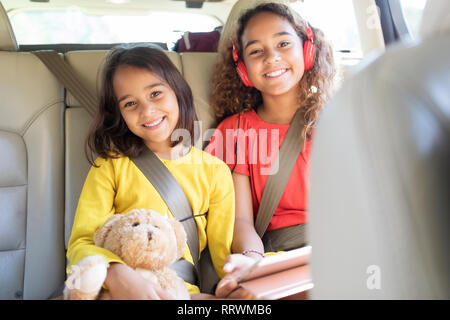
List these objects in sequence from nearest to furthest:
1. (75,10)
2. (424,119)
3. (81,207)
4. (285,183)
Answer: (424,119) → (81,207) → (285,183) → (75,10)

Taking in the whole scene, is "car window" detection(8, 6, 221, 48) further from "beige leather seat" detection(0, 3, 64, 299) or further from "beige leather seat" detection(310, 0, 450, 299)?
"beige leather seat" detection(310, 0, 450, 299)

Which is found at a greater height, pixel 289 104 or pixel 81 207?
pixel 289 104

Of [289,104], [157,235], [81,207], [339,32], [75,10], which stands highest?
[75,10]

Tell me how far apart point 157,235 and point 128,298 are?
5.4 inches

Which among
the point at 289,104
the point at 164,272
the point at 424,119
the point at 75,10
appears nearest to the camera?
the point at 424,119

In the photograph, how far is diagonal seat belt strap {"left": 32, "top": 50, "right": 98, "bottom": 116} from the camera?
1.33 meters

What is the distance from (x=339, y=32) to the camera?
1641mm

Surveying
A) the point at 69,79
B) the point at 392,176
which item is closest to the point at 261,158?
the point at 69,79

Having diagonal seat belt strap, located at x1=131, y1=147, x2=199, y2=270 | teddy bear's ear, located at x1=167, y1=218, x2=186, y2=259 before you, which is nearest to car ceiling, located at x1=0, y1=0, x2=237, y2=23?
diagonal seat belt strap, located at x1=131, y1=147, x2=199, y2=270

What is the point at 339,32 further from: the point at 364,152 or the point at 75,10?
the point at 364,152

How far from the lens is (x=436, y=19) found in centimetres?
53

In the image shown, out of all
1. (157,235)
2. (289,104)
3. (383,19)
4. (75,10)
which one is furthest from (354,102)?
(75,10)

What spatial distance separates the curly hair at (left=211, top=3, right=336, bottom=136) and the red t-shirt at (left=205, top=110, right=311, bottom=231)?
8 centimetres

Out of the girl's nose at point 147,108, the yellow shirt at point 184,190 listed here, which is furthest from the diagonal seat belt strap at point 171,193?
the girl's nose at point 147,108
